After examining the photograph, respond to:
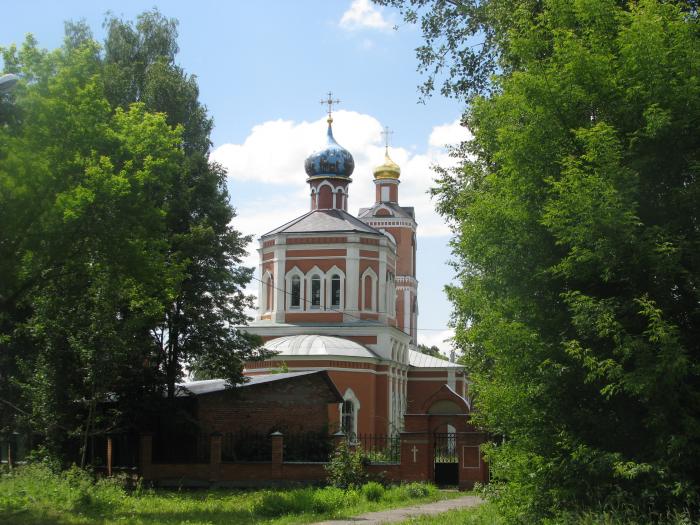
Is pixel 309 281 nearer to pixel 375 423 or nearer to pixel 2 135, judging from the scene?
pixel 375 423

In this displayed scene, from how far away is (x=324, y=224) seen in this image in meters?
42.1

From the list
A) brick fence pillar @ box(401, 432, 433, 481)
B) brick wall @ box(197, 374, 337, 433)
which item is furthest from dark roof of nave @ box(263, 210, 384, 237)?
brick fence pillar @ box(401, 432, 433, 481)

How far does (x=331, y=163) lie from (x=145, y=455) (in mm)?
26395

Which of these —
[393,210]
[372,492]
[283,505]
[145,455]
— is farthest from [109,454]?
[393,210]

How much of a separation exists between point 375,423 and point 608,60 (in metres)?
29.7

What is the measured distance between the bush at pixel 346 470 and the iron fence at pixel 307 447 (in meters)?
2.96

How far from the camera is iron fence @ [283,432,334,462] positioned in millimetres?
22281

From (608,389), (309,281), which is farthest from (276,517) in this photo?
(309,281)

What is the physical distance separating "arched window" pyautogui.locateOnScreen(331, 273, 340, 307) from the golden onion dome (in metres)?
22.4

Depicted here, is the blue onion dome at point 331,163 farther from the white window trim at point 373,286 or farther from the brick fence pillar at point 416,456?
the brick fence pillar at point 416,456

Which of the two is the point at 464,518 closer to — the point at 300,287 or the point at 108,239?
the point at 108,239

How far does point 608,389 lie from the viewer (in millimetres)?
9102

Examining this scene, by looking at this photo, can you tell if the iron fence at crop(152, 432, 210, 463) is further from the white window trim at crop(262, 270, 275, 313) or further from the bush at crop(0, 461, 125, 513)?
the white window trim at crop(262, 270, 275, 313)

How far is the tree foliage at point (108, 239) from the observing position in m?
13.9
